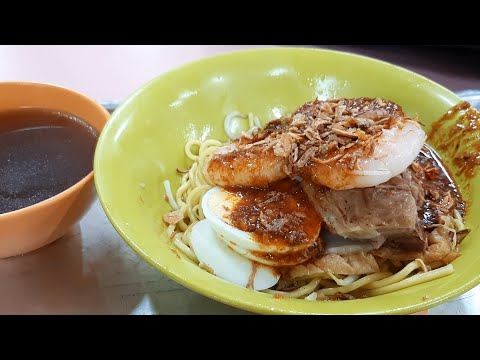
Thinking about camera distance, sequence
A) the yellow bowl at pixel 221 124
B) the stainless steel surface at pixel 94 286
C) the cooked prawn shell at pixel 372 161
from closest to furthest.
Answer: the yellow bowl at pixel 221 124 < the cooked prawn shell at pixel 372 161 < the stainless steel surface at pixel 94 286

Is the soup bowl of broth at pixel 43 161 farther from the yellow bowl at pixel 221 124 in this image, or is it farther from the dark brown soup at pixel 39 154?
the yellow bowl at pixel 221 124

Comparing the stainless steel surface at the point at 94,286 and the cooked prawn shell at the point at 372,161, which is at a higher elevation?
the cooked prawn shell at the point at 372,161

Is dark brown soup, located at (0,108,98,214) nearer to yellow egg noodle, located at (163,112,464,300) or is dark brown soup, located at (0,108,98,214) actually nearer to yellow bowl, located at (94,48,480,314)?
yellow bowl, located at (94,48,480,314)

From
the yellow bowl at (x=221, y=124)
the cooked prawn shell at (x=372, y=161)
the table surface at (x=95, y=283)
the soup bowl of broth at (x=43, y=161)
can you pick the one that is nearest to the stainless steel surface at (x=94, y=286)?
the table surface at (x=95, y=283)

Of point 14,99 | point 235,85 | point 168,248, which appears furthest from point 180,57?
point 168,248

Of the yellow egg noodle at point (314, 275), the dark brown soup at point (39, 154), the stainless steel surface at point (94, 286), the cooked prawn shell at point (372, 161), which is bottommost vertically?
the stainless steel surface at point (94, 286)
